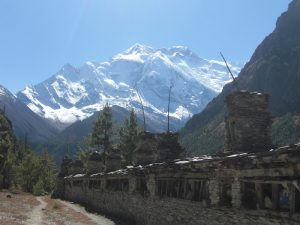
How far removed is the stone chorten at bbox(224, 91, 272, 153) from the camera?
19719 millimetres

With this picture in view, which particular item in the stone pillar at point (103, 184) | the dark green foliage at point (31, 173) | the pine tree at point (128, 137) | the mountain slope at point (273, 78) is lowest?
the stone pillar at point (103, 184)

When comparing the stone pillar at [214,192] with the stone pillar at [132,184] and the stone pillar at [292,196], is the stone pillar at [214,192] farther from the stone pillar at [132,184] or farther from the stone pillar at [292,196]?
the stone pillar at [132,184]

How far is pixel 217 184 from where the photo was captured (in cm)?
1552

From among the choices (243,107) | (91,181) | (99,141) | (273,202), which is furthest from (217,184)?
(99,141)

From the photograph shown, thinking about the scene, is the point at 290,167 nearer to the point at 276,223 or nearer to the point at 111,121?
the point at 276,223

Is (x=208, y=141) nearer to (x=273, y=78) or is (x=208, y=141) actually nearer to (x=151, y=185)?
(x=273, y=78)

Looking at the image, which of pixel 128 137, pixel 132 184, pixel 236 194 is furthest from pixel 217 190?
pixel 128 137

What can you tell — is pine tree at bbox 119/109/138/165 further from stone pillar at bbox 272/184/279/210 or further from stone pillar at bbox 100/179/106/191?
stone pillar at bbox 272/184/279/210

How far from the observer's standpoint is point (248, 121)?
1989 cm

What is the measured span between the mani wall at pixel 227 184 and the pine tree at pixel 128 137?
860 inches

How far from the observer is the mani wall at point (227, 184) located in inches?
478

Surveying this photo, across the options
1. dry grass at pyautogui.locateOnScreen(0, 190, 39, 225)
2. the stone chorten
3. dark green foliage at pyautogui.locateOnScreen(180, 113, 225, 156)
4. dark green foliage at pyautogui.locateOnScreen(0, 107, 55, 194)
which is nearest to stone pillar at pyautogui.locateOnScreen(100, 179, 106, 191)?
dry grass at pyautogui.locateOnScreen(0, 190, 39, 225)

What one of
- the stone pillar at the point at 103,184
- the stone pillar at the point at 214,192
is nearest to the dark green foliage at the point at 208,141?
the stone pillar at the point at 103,184

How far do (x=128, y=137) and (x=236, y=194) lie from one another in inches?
1614
